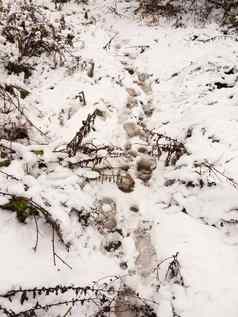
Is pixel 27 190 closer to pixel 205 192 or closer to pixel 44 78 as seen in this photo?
pixel 205 192

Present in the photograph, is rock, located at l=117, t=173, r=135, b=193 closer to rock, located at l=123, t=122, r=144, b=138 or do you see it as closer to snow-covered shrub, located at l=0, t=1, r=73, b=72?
rock, located at l=123, t=122, r=144, b=138

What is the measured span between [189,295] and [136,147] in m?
2.11

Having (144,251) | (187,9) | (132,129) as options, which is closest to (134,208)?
(144,251)

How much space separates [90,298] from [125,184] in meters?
1.49

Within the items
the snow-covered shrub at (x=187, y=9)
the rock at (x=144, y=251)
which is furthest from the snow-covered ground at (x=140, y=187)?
the snow-covered shrub at (x=187, y=9)

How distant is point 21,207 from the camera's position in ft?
10.3

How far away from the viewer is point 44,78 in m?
5.64

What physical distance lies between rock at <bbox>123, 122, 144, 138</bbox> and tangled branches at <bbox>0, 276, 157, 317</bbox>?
219 cm

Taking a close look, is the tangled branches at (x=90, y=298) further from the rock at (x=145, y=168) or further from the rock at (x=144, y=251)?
the rock at (x=145, y=168)

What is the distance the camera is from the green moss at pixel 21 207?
3.12 meters

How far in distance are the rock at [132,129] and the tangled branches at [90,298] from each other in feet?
7.17

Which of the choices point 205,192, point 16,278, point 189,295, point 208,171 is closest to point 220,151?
point 208,171

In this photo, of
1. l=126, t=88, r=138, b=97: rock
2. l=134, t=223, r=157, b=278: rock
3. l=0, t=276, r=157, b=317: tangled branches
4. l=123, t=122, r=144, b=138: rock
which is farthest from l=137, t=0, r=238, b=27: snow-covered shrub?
l=0, t=276, r=157, b=317: tangled branches

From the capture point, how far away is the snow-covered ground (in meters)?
2.99
